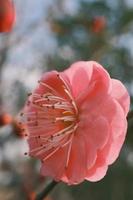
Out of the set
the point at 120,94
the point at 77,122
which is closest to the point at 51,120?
the point at 77,122

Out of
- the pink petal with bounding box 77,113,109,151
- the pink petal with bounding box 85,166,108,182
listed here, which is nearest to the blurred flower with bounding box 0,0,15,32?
the pink petal with bounding box 77,113,109,151

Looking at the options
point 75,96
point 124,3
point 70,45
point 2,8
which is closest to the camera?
point 75,96

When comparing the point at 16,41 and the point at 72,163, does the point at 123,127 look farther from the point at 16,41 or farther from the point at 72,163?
the point at 16,41

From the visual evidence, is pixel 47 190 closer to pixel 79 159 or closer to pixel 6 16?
pixel 79 159

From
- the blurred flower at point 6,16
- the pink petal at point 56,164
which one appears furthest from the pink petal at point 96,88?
the blurred flower at point 6,16

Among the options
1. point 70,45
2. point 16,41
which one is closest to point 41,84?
point 16,41

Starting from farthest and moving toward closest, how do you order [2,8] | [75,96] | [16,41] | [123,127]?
[16,41] < [2,8] < [75,96] < [123,127]
